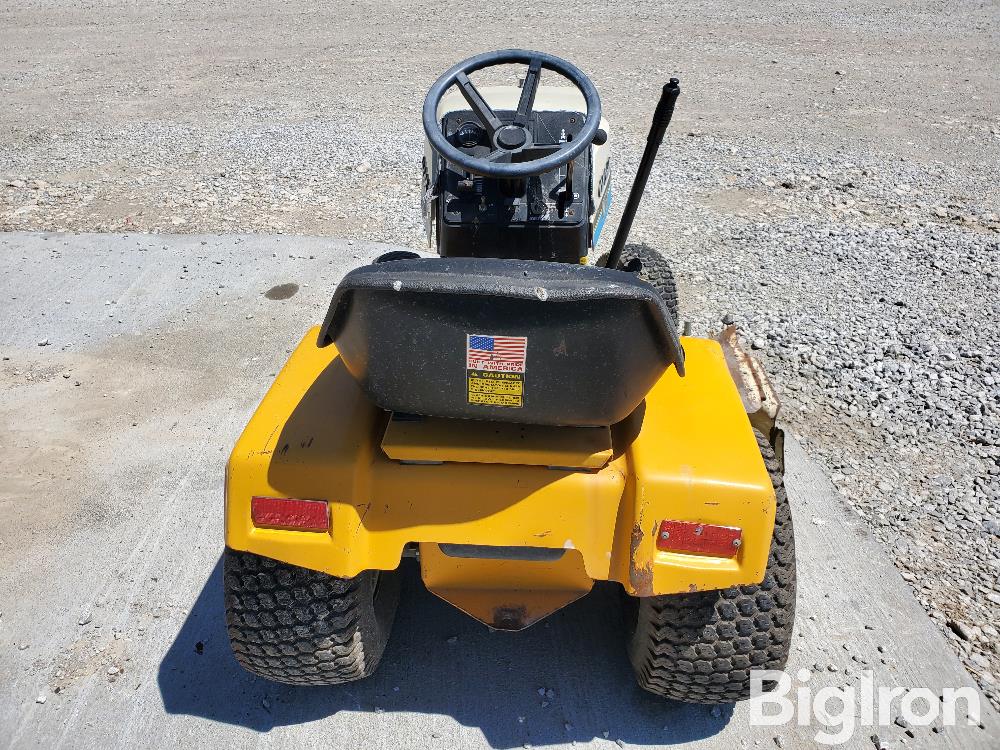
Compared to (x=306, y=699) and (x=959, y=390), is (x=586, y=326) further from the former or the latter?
(x=959, y=390)

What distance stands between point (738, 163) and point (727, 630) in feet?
18.7

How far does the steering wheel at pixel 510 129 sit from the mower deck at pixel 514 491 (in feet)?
2.59

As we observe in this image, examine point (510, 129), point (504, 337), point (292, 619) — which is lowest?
point (292, 619)

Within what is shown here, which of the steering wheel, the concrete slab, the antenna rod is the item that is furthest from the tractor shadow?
the steering wheel

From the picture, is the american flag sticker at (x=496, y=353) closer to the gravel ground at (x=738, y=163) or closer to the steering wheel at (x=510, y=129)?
the steering wheel at (x=510, y=129)

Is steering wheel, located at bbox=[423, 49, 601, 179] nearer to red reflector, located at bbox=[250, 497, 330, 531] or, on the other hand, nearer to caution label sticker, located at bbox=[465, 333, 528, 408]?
caution label sticker, located at bbox=[465, 333, 528, 408]

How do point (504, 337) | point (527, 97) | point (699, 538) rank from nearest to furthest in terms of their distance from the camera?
point (504, 337), point (699, 538), point (527, 97)

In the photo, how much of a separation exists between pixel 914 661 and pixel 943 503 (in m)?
0.90

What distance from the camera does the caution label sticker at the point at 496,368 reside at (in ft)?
5.74

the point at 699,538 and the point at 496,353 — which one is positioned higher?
the point at 496,353

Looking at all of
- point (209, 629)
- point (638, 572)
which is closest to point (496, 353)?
point (638, 572)

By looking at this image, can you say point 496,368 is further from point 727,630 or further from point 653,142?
point 727,630
